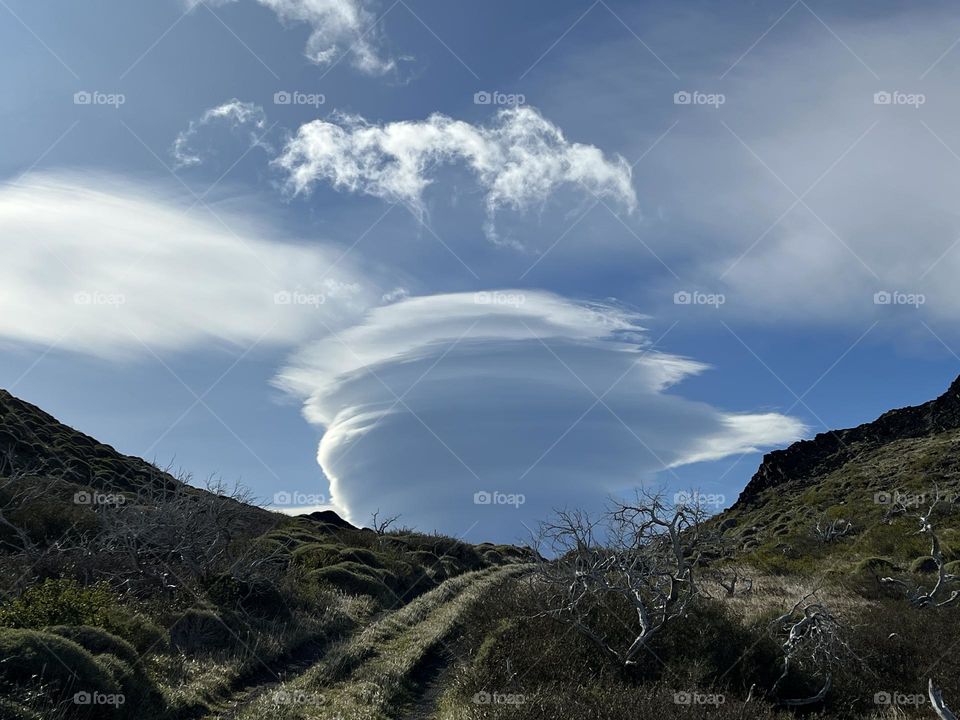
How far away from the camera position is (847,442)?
228 feet

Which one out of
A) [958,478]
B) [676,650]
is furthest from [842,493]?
[676,650]

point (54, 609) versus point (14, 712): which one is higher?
point (54, 609)

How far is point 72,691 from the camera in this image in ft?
33.1

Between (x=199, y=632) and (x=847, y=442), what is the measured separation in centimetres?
6979

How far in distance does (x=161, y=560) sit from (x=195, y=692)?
9.28 meters

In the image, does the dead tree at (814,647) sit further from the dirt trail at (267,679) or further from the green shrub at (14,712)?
the green shrub at (14,712)

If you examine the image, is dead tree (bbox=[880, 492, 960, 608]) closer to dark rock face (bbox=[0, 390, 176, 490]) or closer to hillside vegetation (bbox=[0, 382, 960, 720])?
hillside vegetation (bbox=[0, 382, 960, 720])

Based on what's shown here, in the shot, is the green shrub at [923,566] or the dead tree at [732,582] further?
the green shrub at [923,566]

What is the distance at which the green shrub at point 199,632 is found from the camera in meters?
15.5

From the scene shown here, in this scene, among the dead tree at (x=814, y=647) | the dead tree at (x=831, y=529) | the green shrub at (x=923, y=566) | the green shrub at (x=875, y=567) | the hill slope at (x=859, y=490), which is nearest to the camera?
the dead tree at (x=814, y=647)

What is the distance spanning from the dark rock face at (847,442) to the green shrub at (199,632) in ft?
201

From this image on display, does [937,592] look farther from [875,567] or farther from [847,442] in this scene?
[847,442]

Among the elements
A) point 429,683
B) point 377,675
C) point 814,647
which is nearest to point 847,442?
point 814,647

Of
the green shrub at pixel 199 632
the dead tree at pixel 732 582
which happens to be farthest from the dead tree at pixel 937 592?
the green shrub at pixel 199 632
